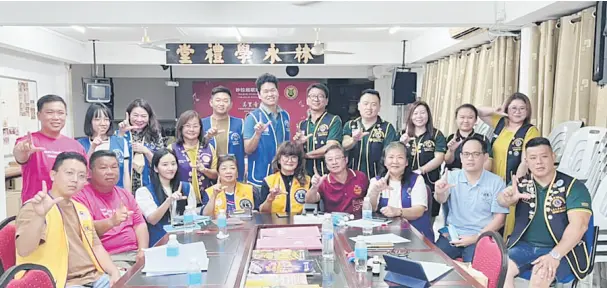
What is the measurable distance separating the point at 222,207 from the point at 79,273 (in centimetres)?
116

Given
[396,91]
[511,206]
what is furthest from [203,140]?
[396,91]

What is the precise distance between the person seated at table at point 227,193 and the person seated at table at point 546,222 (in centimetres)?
176

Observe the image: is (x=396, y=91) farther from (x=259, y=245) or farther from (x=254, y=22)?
(x=259, y=245)

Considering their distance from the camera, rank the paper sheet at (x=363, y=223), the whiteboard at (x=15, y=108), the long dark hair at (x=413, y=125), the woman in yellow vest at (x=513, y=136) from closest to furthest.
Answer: the paper sheet at (x=363, y=223) → the woman in yellow vest at (x=513, y=136) → the long dark hair at (x=413, y=125) → the whiteboard at (x=15, y=108)

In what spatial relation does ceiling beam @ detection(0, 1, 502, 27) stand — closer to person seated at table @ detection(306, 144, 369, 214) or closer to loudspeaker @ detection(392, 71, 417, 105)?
person seated at table @ detection(306, 144, 369, 214)

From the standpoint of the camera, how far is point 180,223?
3.08 m

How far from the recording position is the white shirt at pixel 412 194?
3.32 m

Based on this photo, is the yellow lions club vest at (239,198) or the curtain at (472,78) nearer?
the yellow lions club vest at (239,198)

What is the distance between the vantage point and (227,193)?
11.4ft

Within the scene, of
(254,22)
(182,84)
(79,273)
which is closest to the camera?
(79,273)

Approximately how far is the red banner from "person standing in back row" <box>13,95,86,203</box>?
23.2ft

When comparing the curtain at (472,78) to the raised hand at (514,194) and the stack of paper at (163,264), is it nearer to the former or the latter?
the raised hand at (514,194)

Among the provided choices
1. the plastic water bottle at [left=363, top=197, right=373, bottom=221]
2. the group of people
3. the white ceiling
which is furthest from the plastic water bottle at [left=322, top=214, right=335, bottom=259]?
the white ceiling

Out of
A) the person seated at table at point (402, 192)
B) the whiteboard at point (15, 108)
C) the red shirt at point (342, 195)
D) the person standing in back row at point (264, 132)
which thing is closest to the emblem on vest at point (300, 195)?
the red shirt at point (342, 195)
